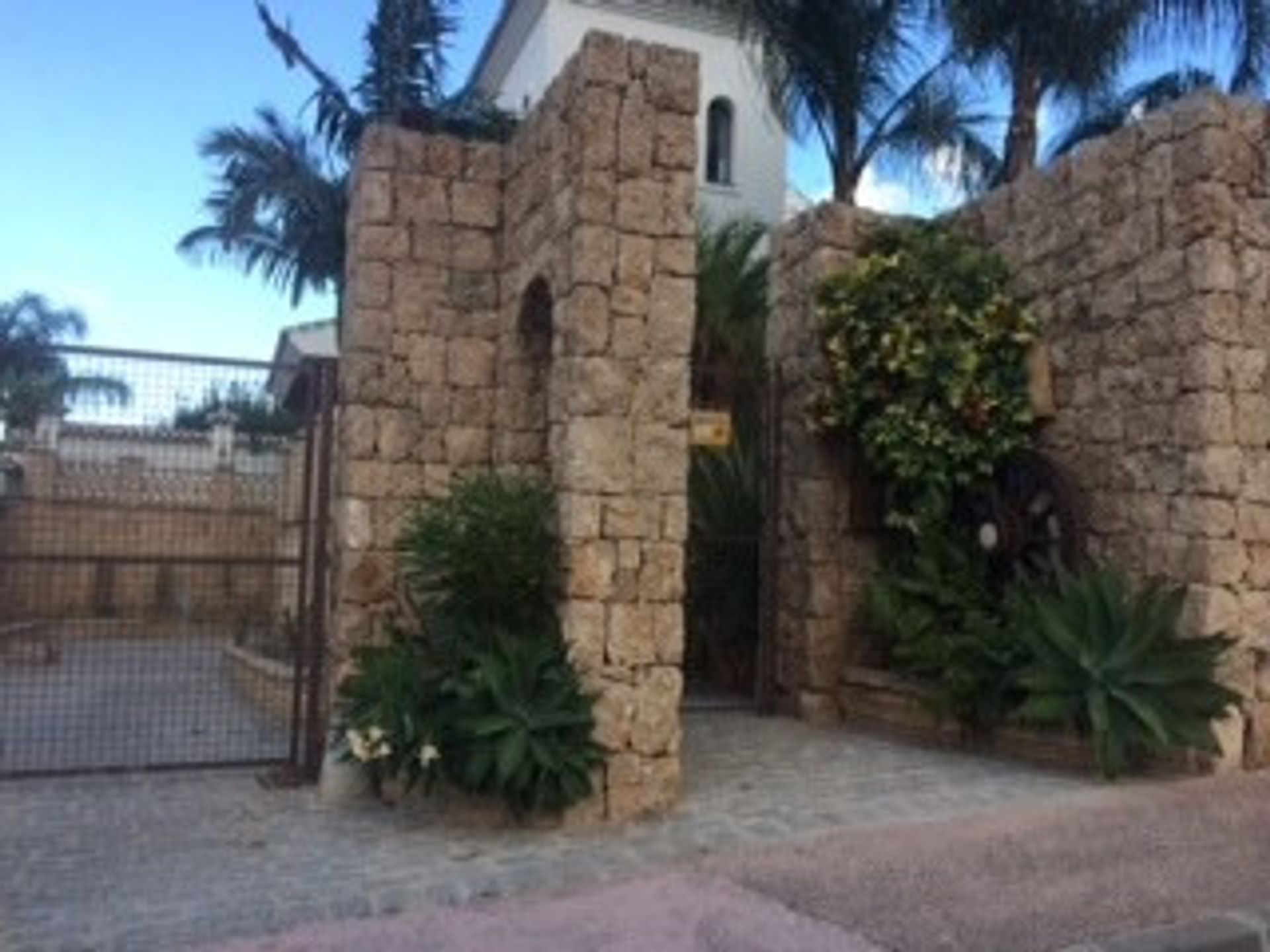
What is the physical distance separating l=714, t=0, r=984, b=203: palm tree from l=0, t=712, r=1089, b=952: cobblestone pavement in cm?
945

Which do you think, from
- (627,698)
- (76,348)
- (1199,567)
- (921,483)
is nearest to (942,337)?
(921,483)

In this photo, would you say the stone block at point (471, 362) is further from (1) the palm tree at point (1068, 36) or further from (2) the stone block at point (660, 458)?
(1) the palm tree at point (1068, 36)

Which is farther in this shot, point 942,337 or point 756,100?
point 756,100

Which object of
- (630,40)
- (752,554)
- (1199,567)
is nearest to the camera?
(630,40)

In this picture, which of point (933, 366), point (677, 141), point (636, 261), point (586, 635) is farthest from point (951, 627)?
point (677, 141)

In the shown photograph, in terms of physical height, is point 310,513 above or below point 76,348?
below

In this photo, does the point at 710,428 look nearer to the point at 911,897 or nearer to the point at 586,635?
the point at 586,635

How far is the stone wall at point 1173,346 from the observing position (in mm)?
7160

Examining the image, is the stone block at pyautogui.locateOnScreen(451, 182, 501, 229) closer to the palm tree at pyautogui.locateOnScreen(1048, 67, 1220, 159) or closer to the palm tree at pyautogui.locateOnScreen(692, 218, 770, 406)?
the palm tree at pyautogui.locateOnScreen(692, 218, 770, 406)

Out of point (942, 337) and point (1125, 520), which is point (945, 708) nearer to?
point (1125, 520)

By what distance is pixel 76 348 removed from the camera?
675 cm

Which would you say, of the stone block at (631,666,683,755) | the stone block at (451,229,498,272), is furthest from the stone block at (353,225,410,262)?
the stone block at (631,666,683,755)

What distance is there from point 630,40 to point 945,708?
439 centimetres

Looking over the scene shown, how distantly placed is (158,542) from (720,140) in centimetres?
1576
